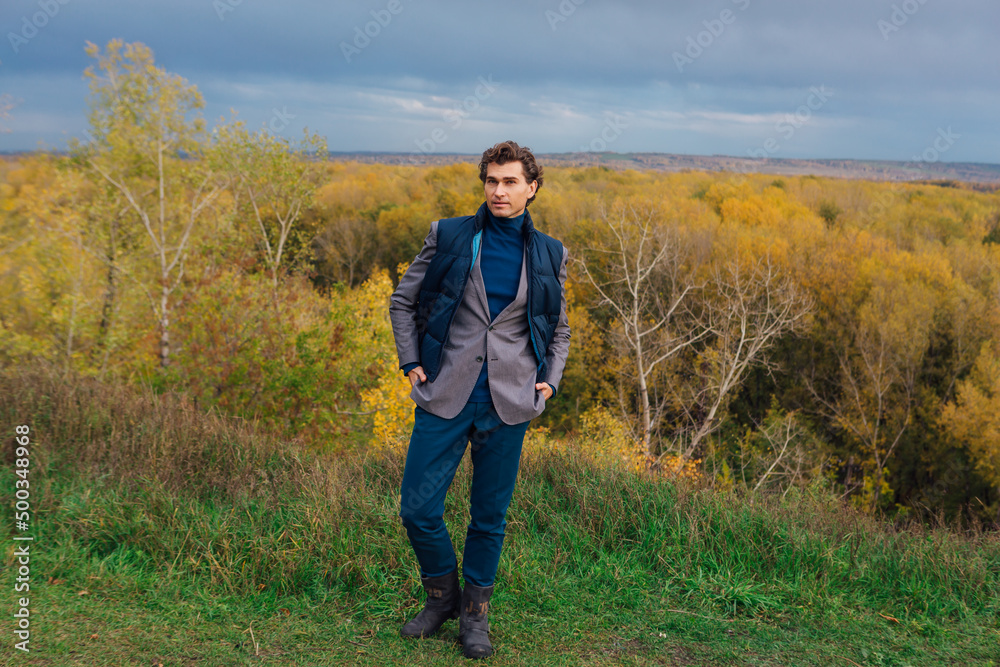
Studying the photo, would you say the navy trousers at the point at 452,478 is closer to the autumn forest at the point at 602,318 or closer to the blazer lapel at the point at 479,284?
the blazer lapel at the point at 479,284

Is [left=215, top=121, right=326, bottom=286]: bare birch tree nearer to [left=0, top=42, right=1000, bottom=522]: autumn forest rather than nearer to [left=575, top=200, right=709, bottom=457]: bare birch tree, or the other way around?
[left=0, top=42, right=1000, bottom=522]: autumn forest

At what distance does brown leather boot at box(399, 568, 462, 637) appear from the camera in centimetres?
299

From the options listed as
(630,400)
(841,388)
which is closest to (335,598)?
(630,400)

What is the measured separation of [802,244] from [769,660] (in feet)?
122

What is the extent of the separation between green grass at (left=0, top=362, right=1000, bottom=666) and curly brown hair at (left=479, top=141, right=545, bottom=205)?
6.65ft

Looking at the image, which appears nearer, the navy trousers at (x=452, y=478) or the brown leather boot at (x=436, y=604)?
the navy trousers at (x=452, y=478)

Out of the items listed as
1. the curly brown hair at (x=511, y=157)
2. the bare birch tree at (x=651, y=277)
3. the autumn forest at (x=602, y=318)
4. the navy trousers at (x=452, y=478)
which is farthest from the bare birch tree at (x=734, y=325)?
the curly brown hair at (x=511, y=157)

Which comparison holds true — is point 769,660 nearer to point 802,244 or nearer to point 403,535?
point 403,535

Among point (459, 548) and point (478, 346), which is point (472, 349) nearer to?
point (478, 346)

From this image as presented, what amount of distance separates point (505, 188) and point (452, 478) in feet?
4.35

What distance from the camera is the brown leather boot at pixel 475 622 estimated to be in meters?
2.83

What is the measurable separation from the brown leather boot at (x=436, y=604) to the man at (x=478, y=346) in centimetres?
3

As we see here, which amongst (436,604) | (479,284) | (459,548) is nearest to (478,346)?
(479,284)

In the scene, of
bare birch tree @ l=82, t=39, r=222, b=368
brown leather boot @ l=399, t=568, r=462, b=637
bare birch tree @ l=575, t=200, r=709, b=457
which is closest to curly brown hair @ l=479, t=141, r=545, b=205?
brown leather boot @ l=399, t=568, r=462, b=637
